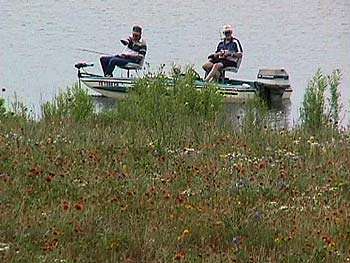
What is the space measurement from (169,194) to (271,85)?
13.2 m

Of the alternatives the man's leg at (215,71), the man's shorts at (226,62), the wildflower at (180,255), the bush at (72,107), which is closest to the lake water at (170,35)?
the man's shorts at (226,62)

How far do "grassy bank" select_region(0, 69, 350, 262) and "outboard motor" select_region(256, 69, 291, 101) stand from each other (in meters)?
9.78

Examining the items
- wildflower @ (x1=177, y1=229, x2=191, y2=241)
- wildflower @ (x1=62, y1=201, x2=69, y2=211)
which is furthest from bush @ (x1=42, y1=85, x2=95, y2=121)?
wildflower @ (x1=177, y1=229, x2=191, y2=241)

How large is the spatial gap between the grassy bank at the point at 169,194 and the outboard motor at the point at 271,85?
9783 mm

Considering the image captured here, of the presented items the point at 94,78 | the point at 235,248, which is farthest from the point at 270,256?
the point at 94,78

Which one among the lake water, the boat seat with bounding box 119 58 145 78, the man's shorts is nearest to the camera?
the man's shorts

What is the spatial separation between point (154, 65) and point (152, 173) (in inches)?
664

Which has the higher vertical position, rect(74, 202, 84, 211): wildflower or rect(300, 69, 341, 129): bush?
rect(74, 202, 84, 211): wildflower

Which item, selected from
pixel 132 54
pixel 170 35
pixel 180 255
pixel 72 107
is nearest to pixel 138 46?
pixel 132 54

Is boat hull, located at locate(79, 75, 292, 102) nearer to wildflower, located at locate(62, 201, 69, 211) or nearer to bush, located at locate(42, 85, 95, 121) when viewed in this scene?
bush, located at locate(42, 85, 95, 121)

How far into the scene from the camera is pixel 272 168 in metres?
6.99

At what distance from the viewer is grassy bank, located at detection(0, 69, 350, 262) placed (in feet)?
16.8

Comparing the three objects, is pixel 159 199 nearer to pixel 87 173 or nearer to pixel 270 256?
pixel 87 173

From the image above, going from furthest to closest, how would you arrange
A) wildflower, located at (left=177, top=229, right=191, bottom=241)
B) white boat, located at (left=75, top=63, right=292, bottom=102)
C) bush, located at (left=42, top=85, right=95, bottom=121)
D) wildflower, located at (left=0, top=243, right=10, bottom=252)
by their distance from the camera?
white boat, located at (left=75, top=63, right=292, bottom=102), bush, located at (left=42, top=85, right=95, bottom=121), wildflower, located at (left=177, top=229, right=191, bottom=241), wildflower, located at (left=0, top=243, right=10, bottom=252)
